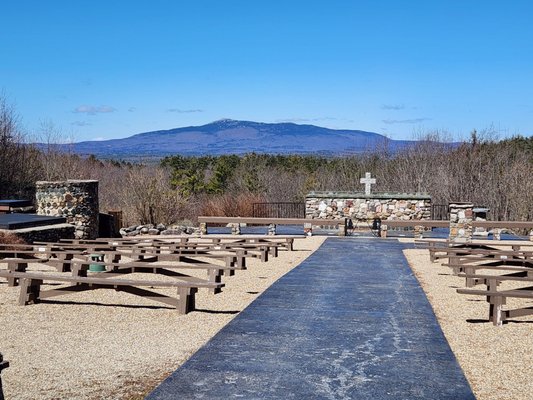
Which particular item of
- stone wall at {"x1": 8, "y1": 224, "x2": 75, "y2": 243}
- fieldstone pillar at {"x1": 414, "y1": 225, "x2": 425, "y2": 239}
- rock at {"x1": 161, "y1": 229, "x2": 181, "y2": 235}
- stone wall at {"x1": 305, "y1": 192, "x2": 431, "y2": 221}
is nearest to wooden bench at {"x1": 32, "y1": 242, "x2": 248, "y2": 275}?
stone wall at {"x1": 8, "y1": 224, "x2": 75, "y2": 243}

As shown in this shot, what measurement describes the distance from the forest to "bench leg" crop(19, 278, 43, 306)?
54.7 feet

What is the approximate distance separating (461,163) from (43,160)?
Answer: 72.4 ft

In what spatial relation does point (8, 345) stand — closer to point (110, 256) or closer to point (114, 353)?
point (114, 353)

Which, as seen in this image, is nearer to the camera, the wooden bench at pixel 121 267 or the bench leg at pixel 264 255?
the wooden bench at pixel 121 267

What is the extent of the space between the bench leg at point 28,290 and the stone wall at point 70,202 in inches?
410

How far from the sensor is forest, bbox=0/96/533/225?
2730 cm

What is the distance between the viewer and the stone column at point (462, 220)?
2150cm

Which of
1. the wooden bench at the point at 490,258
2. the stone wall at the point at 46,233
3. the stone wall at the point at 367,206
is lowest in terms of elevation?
the wooden bench at the point at 490,258

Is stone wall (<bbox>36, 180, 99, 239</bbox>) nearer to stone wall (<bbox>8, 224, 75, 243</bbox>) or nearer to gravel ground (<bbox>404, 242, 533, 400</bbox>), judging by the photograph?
stone wall (<bbox>8, 224, 75, 243</bbox>)

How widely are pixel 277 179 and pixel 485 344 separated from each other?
1509 inches

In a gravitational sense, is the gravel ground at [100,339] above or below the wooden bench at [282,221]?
below

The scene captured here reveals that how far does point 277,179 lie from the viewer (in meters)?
45.9

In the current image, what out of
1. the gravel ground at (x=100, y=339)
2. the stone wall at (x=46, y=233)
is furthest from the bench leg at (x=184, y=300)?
the stone wall at (x=46, y=233)

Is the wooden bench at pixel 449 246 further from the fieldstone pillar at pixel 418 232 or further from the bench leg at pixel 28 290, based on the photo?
the bench leg at pixel 28 290
